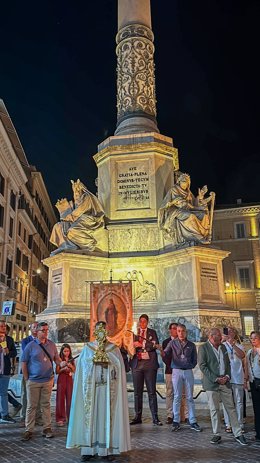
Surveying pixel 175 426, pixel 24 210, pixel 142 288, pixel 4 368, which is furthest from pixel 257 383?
pixel 24 210

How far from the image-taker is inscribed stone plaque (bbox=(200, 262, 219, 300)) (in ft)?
39.7

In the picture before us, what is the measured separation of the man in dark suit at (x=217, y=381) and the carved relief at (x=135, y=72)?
11531 millimetres

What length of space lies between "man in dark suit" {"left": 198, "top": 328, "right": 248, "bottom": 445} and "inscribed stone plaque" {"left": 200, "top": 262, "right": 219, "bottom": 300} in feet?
17.5

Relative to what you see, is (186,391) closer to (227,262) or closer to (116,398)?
(116,398)

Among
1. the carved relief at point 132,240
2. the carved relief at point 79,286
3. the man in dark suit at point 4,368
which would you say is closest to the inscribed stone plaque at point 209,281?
the carved relief at point 132,240

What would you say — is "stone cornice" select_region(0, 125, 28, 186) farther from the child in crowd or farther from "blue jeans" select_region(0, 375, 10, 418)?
the child in crowd

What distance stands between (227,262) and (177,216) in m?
37.0

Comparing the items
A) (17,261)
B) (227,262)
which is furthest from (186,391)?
(227,262)

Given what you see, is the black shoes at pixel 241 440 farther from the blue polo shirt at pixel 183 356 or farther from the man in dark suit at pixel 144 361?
the man in dark suit at pixel 144 361

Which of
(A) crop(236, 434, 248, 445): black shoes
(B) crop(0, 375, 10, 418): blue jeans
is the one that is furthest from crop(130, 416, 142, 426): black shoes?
(B) crop(0, 375, 10, 418): blue jeans

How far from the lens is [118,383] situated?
5457mm

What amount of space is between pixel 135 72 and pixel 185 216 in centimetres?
684

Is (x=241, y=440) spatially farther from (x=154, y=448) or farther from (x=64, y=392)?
(x=64, y=392)

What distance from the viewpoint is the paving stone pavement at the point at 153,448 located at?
536 centimetres
